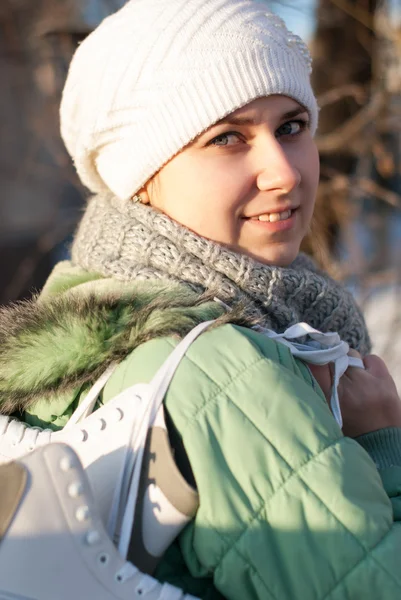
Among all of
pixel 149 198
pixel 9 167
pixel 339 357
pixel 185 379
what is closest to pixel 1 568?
pixel 185 379

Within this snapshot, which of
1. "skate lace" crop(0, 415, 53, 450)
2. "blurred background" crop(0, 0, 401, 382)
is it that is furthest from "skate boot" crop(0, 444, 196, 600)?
"blurred background" crop(0, 0, 401, 382)

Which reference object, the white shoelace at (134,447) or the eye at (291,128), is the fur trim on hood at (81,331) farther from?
the eye at (291,128)

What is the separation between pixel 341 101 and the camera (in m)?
4.16

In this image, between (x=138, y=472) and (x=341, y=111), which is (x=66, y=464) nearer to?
(x=138, y=472)

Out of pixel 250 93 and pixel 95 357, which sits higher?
pixel 250 93

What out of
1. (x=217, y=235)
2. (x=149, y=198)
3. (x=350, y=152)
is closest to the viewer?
(x=217, y=235)

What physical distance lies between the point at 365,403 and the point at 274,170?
0.59 metres

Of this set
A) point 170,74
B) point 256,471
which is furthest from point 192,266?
point 256,471

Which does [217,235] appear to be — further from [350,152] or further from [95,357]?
[350,152]

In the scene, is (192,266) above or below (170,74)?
below

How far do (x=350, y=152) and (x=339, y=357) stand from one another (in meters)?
2.78

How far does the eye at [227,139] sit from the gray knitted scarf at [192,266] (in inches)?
8.5

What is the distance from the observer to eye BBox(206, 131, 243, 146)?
1.66m

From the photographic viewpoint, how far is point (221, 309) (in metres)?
1.45
